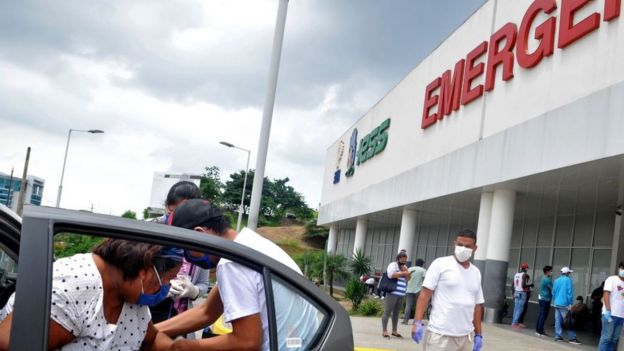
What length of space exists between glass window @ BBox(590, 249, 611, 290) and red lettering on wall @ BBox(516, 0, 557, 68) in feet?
18.3

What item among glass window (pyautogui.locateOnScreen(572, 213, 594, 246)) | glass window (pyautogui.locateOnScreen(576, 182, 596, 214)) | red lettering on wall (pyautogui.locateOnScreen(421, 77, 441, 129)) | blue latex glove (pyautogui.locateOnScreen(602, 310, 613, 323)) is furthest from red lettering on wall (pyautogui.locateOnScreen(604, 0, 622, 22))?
red lettering on wall (pyautogui.locateOnScreen(421, 77, 441, 129))

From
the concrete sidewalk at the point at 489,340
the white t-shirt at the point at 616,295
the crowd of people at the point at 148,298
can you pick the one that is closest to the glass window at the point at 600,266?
the concrete sidewalk at the point at 489,340

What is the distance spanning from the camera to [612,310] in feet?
32.9

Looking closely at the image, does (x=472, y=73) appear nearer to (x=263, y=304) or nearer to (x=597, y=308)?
(x=597, y=308)

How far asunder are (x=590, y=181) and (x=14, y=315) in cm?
1361

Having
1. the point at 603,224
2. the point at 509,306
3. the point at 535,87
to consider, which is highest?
the point at 535,87

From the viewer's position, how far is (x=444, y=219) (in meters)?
26.0

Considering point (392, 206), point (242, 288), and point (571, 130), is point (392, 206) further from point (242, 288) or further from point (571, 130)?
point (242, 288)

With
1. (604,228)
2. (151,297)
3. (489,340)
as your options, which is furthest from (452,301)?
(604,228)

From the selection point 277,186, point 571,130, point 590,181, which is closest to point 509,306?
point 590,181

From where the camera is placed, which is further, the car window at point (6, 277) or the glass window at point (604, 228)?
the glass window at point (604, 228)

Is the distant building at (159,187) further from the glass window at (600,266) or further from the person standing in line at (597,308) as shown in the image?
the person standing in line at (597,308)

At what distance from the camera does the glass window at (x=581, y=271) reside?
1730 centimetres

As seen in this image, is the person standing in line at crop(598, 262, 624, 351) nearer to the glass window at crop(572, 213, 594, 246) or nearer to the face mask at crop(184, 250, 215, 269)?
the glass window at crop(572, 213, 594, 246)
